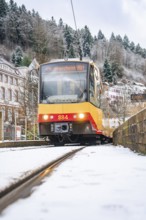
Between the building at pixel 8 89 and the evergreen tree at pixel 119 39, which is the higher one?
the evergreen tree at pixel 119 39

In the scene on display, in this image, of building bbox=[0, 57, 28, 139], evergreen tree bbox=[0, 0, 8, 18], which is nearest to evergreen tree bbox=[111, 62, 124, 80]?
evergreen tree bbox=[0, 0, 8, 18]

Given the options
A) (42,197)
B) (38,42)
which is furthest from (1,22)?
(42,197)

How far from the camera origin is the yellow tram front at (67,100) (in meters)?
17.3

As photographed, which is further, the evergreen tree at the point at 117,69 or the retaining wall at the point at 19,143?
the evergreen tree at the point at 117,69

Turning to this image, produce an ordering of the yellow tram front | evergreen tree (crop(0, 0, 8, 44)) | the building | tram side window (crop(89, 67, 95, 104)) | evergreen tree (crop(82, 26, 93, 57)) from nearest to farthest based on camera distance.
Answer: the yellow tram front, tram side window (crop(89, 67, 95, 104)), the building, evergreen tree (crop(0, 0, 8, 44)), evergreen tree (crop(82, 26, 93, 57))

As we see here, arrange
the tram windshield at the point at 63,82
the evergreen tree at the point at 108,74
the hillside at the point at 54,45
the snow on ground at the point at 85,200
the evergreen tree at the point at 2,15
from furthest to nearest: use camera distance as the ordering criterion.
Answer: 1. the evergreen tree at the point at 108,74
2. the evergreen tree at the point at 2,15
3. the hillside at the point at 54,45
4. the tram windshield at the point at 63,82
5. the snow on ground at the point at 85,200

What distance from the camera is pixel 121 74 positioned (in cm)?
16162

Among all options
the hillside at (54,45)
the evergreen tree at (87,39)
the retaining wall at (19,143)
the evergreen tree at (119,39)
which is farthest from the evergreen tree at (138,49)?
the retaining wall at (19,143)

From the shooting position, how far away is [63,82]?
58.2 feet

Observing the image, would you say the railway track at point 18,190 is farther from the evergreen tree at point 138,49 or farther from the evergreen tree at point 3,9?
the evergreen tree at point 138,49

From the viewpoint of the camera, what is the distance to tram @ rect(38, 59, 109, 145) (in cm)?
1727

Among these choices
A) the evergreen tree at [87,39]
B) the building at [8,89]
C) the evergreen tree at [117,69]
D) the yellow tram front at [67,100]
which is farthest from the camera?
the evergreen tree at [87,39]

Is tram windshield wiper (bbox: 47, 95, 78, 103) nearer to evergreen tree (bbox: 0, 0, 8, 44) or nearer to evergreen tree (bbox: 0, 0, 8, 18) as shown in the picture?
evergreen tree (bbox: 0, 0, 8, 44)

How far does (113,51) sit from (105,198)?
557 ft
